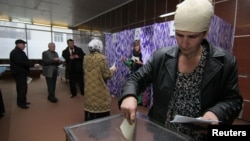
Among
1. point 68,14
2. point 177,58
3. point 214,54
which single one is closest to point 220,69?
point 214,54

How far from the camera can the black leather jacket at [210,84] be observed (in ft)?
2.54

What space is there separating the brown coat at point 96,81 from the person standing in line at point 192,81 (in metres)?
1.32

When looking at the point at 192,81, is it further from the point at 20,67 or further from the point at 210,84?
the point at 20,67

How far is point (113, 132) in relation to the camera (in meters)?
0.85

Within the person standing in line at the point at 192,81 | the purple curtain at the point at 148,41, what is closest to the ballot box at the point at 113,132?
the person standing in line at the point at 192,81

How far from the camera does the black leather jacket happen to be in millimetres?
775

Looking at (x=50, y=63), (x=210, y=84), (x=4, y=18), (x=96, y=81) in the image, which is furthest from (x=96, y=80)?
(x=4, y=18)

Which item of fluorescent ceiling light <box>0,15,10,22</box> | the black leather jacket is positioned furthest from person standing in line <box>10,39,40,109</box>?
fluorescent ceiling light <box>0,15,10,22</box>

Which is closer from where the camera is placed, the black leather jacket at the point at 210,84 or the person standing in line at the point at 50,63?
the black leather jacket at the point at 210,84

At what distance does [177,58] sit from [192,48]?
0.15 meters

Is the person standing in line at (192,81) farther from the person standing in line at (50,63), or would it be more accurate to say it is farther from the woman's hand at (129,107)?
the person standing in line at (50,63)

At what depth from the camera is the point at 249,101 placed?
2762 millimetres

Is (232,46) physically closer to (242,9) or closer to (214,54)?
(242,9)

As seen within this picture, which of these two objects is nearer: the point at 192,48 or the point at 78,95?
the point at 192,48
